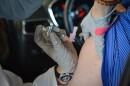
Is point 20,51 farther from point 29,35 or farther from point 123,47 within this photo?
point 123,47

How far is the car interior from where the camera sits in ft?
4.58

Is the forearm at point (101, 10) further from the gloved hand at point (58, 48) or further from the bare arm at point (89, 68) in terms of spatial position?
the gloved hand at point (58, 48)

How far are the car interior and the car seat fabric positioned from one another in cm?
49

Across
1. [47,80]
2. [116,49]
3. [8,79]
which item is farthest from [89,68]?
[8,79]

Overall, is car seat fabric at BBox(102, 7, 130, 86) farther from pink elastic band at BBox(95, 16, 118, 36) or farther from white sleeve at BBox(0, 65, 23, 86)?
white sleeve at BBox(0, 65, 23, 86)

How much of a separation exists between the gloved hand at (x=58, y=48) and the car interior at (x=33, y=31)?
21 centimetres

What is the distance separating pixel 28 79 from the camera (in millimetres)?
1526

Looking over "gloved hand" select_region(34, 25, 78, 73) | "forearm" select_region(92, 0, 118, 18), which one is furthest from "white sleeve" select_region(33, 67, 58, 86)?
"forearm" select_region(92, 0, 118, 18)

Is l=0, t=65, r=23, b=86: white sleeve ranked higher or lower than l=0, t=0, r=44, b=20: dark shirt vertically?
lower

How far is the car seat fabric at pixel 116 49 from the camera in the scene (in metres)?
0.86

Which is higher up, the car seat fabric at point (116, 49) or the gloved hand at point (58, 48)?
the car seat fabric at point (116, 49)

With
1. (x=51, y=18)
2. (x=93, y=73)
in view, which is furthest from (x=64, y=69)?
(x=51, y=18)

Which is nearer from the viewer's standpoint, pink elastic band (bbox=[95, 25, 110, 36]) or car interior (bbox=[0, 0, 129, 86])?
pink elastic band (bbox=[95, 25, 110, 36])

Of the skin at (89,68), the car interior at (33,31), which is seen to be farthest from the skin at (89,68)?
the car interior at (33,31)
